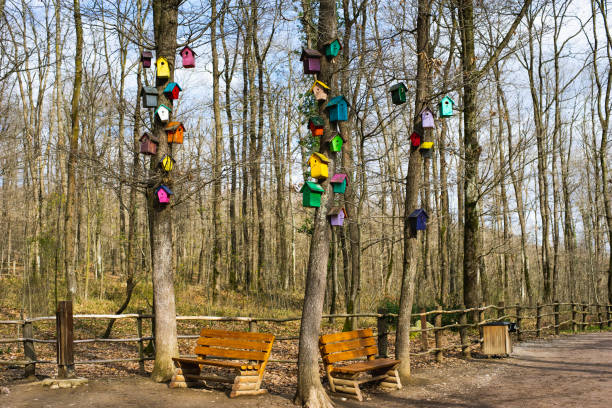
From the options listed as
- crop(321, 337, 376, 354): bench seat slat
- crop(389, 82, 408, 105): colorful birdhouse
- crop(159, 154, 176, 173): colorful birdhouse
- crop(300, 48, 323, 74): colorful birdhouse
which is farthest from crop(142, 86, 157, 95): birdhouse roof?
crop(321, 337, 376, 354): bench seat slat

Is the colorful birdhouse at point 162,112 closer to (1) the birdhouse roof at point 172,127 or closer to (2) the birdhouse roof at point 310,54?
(1) the birdhouse roof at point 172,127

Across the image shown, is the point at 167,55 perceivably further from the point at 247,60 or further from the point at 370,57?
the point at 247,60

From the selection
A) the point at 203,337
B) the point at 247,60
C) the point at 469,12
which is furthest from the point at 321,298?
the point at 247,60

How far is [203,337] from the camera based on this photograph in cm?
745

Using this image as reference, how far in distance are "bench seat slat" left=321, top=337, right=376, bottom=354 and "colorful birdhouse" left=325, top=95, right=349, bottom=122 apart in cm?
325

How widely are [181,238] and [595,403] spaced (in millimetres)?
25732

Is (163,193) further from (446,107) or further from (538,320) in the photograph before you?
(538,320)

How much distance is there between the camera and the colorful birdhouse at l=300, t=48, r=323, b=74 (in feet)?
21.7

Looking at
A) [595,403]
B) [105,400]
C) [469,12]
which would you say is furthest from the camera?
[469,12]

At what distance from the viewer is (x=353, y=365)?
744cm

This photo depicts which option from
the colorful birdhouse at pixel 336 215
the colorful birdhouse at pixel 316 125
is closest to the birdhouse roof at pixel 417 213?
the colorful birdhouse at pixel 336 215

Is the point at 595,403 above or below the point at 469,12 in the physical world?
below

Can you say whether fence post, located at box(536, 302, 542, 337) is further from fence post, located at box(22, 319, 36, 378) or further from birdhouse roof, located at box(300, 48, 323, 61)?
fence post, located at box(22, 319, 36, 378)

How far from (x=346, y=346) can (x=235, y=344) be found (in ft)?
5.48
